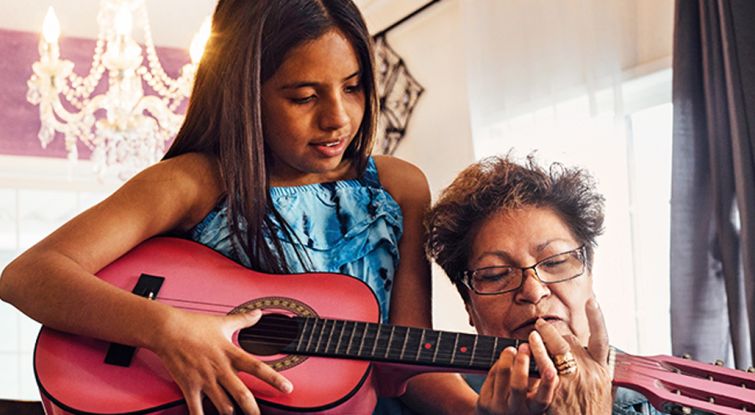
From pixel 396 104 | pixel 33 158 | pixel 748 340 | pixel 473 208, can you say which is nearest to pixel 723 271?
pixel 748 340

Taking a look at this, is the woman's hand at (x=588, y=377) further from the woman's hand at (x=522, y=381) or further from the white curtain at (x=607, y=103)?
the white curtain at (x=607, y=103)

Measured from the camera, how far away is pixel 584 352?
1.09m

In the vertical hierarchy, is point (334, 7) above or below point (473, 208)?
above

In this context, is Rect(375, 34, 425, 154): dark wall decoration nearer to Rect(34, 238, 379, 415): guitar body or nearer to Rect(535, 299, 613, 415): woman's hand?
Rect(34, 238, 379, 415): guitar body

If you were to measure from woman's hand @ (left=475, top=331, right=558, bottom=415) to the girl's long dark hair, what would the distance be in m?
0.42

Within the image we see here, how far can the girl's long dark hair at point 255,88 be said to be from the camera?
137 centimetres

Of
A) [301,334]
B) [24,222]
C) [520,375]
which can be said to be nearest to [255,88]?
[301,334]

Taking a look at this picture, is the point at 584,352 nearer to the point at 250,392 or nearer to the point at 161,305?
the point at 250,392

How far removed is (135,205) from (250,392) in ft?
1.22

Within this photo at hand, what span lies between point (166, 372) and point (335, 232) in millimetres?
352

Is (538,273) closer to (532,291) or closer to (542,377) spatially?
(532,291)

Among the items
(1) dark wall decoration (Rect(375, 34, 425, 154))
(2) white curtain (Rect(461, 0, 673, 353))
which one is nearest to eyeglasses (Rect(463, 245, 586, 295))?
(2) white curtain (Rect(461, 0, 673, 353))

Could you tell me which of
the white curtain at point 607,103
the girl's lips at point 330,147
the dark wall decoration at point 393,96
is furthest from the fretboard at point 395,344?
the dark wall decoration at point 393,96

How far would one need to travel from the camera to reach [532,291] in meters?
1.42
